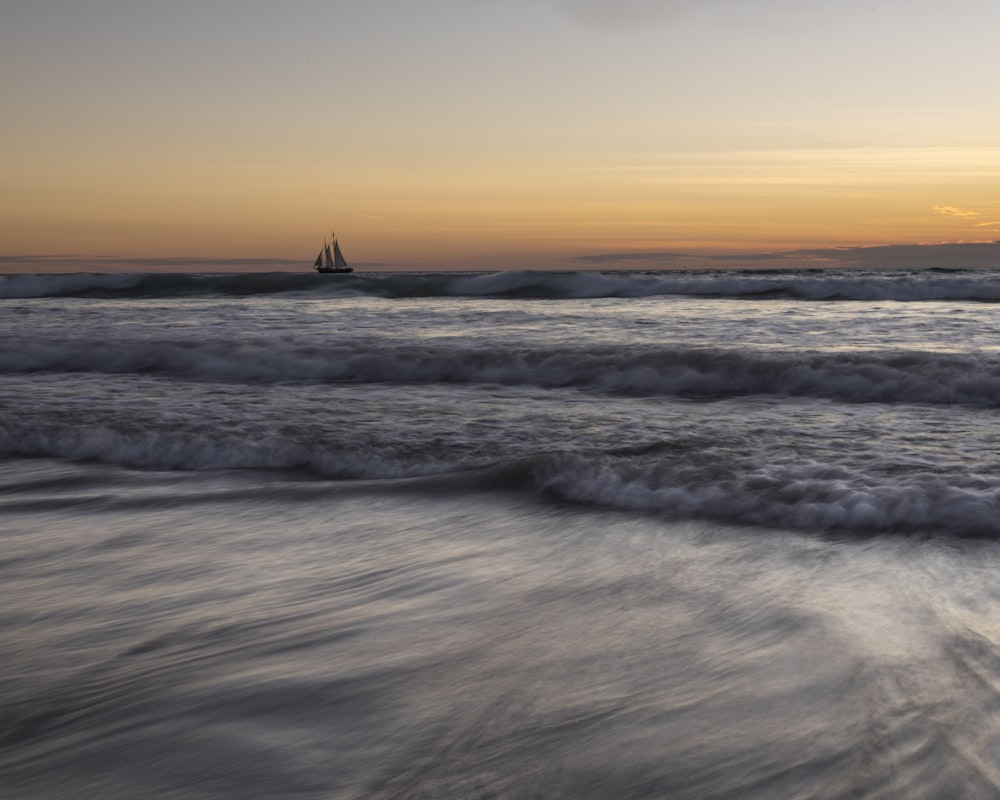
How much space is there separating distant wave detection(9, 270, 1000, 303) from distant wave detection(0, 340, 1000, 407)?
13718 mm

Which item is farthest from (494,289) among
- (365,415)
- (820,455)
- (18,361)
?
(820,455)

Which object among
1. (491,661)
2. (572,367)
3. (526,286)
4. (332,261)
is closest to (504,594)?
(491,661)

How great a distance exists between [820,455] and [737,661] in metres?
2.39

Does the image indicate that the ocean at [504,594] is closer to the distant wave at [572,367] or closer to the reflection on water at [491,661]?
the reflection on water at [491,661]

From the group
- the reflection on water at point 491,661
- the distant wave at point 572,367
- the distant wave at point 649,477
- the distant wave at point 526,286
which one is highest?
the distant wave at point 526,286

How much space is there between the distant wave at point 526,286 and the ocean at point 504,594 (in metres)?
15.9

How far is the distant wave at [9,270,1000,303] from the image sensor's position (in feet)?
70.9

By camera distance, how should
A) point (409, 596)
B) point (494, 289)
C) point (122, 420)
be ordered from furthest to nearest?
1. point (494, 289)
2. point (122, 420)
3. point (409, 596)

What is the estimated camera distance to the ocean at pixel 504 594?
175 centimetres

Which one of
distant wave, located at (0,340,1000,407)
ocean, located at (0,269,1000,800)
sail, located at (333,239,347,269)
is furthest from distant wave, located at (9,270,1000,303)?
sail, located at (333,239,347,269)

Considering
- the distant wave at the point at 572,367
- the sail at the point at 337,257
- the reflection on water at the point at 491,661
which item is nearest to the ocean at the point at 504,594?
the reflection on water at the point at 491,661

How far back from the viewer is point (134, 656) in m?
2.27

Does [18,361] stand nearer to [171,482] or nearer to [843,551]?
[171,482]

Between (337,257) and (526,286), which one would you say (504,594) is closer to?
(526,286)
